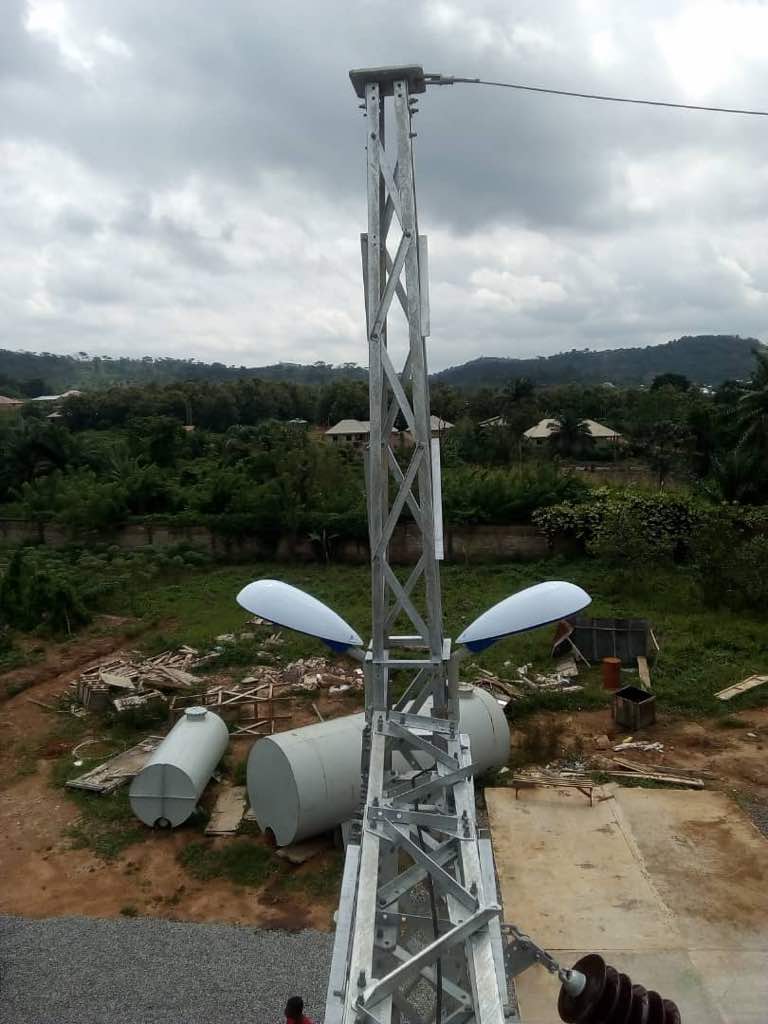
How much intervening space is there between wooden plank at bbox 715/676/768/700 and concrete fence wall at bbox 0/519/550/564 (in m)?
9.52

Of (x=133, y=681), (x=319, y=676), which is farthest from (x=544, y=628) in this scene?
(x=133, y=681)

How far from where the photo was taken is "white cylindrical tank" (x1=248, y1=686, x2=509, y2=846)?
9070 mm

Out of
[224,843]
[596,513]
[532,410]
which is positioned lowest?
[224,843]

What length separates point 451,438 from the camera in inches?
1506

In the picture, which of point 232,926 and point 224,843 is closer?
point 232,926

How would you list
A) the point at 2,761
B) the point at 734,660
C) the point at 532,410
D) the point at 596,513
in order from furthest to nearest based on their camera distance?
the point at 532,410 < the point at 596,513 < the point at 734,660 < the point at 2,761

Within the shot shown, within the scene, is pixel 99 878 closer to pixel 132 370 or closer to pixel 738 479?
pixel 738 479

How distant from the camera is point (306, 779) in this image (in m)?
9.09

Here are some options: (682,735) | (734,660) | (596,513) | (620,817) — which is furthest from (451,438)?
(620,817)

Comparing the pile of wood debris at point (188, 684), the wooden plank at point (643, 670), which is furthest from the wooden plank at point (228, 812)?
the wooden plank at point (643, 670)

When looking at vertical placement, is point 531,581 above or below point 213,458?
below

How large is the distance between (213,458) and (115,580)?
1372 cm

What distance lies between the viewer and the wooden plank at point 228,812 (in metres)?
9.91

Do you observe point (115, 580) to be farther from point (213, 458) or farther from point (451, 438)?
point (451, 438)
